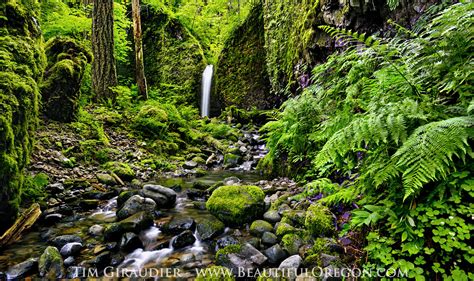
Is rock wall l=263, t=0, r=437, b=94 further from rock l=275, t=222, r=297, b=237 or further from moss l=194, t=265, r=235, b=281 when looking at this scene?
moss l=194, t=265, r=235, b=281

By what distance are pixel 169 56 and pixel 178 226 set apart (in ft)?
44.6

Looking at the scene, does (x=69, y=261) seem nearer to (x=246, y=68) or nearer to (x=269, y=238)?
(x=269, y=238)

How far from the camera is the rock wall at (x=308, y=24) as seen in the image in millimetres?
4473

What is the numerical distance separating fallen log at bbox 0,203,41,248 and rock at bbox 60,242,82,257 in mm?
644

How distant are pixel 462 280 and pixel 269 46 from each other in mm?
10573

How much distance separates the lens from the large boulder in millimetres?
13773

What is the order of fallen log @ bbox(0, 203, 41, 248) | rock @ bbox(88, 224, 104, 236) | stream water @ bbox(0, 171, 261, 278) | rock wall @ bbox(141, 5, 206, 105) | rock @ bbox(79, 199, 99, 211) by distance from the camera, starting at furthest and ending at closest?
1. rock wall @ bbox(141, 5, 206, 105)
2. rock @ bbox(79, 199, 99, 211)
3. rock @ bbox(88, 224, 104, 236)
4. fallen log @ bbox(0, 203, 41, 248)
5. stream water @ bbox(0, 171, 261, 278)

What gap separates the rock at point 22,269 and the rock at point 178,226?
1.44 metres

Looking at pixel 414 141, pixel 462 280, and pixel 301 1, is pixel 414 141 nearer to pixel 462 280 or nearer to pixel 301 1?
pixel 462 280

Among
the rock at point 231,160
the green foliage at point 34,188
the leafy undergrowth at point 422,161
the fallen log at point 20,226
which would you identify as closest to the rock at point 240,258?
the leafy undergrowth at point 422,161

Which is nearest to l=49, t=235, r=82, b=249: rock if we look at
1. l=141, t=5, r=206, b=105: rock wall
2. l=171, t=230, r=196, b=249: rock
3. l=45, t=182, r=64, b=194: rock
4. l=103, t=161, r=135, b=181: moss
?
l=171, t=230, r=196, b=249: rock

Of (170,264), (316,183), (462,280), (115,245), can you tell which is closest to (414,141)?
(462,280)

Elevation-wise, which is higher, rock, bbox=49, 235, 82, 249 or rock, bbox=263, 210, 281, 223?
rock, bbox=263, 210, 281, 223

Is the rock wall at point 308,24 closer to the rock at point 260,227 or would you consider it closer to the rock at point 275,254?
the rock at point 260,227
